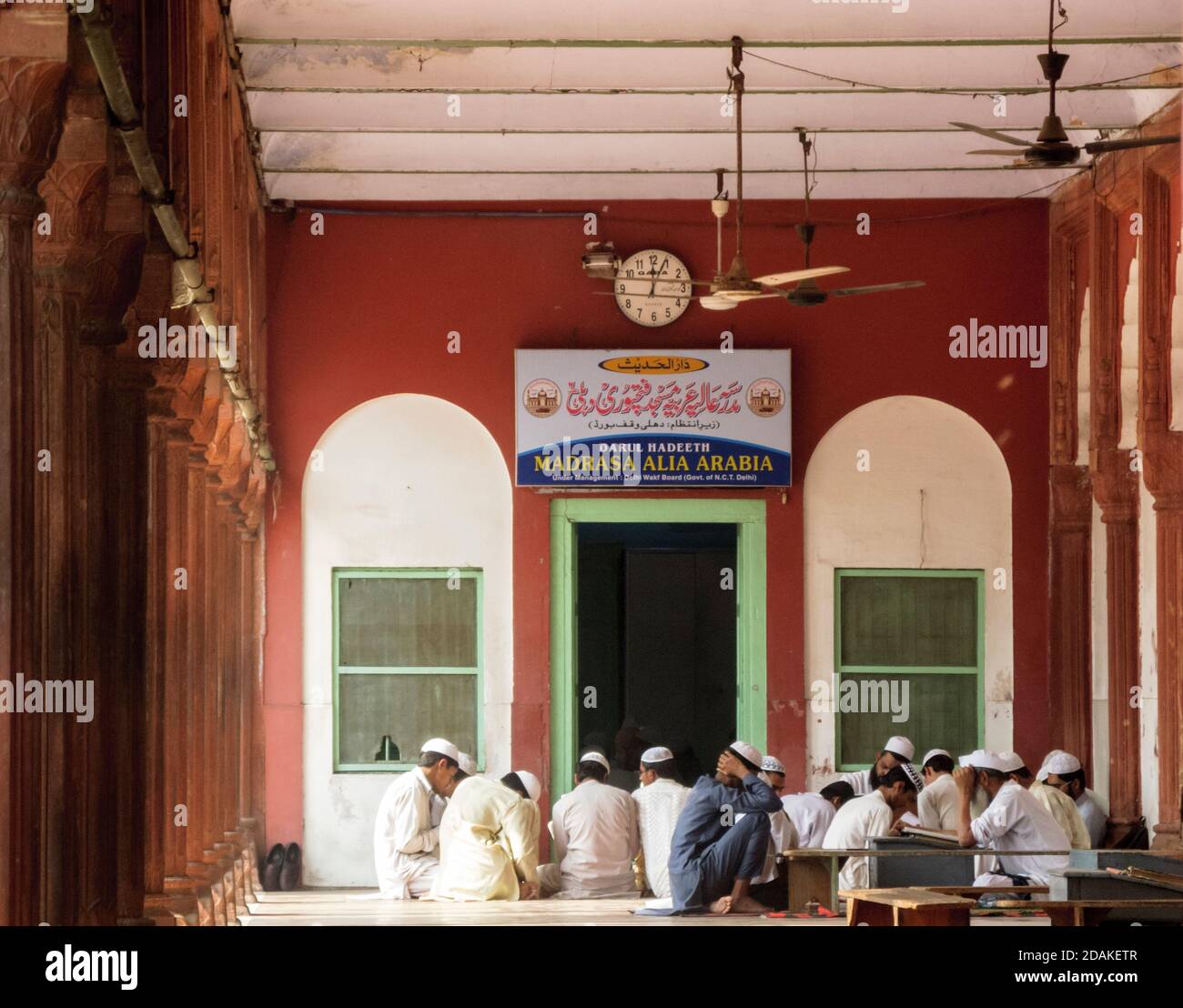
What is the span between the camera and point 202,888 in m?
8.95

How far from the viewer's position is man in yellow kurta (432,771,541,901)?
11109mm

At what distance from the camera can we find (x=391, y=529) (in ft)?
44.0

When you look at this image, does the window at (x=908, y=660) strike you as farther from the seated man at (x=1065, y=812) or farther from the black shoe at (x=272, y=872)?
the black shoe at (x=272, y=872)

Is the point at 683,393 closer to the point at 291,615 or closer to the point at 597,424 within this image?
the point at 597,424

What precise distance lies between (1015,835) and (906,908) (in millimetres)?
2936

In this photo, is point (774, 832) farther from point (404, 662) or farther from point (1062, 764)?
point (404, 662)

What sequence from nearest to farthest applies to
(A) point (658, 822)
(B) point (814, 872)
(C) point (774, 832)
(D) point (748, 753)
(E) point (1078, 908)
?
(E) point (1078, 908)
(B) point (814, 872)
(D) point (748, 753)
(C) point (774, 832)
(A) point (658, 822)

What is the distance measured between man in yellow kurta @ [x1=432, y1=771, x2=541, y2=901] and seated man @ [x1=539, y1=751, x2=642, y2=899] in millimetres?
308

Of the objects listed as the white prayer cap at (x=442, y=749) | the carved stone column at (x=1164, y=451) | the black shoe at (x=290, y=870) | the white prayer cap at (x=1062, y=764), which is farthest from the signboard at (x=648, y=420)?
the black shoe at (x=290, y=870)

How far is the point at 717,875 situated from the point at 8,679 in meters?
6.44

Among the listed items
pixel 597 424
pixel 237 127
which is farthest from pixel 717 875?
pixel 237 127

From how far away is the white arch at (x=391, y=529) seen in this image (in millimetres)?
13164

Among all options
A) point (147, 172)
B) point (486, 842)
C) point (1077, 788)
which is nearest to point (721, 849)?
point (486, 842)

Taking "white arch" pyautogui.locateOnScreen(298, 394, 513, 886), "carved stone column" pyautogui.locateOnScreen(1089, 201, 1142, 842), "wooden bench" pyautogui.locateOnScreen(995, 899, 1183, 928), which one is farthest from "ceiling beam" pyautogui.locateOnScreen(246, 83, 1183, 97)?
"wooden bench" pyautogui.locateOnScreen(995, 899, 1183, 928)
